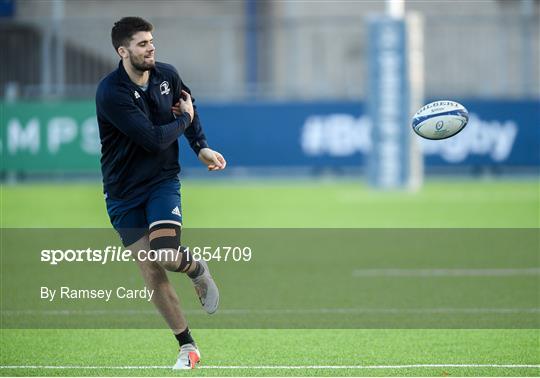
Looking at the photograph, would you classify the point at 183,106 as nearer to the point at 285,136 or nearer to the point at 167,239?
the point at 167,239

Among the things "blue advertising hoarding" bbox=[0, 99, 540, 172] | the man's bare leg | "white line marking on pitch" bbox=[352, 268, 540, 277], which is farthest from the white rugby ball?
"blue advertising hoarding" bbox=[0, 99, 540, 172]

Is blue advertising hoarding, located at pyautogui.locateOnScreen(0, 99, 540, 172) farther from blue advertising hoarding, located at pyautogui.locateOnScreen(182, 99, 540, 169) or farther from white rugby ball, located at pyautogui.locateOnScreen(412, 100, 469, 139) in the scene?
white rugby ball, located at pyautogui.locateOnScreen(412, 100, 469, 139)

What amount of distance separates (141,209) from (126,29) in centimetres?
112

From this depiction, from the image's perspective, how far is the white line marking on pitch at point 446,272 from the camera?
1212 cm

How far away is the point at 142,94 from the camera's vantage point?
7449 millimetres

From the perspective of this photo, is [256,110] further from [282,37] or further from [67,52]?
[67,52]

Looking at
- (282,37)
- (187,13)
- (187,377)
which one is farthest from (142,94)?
(187,13)

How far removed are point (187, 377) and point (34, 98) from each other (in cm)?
2190

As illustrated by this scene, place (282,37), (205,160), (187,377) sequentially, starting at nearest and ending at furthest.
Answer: (187,377)
(205,160)
(282,37)

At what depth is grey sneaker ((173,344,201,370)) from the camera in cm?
733

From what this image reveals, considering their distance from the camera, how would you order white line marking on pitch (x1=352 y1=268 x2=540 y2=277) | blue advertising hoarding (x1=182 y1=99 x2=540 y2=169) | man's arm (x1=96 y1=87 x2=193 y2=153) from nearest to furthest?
man's arm (x1=96 y1=87 x2=193 y2=153)
white line marking on pitch (x1=352 y1=268 x2=540 y2=277)
blue advertising hoarding (x1=182 y1=99 x2=540 y2=169)

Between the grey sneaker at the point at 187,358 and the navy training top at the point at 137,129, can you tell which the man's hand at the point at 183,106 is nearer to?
the navy training top at the point at 137,129

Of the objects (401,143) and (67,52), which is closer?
(401,143)

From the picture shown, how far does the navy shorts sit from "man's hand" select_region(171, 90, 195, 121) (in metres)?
0.46
